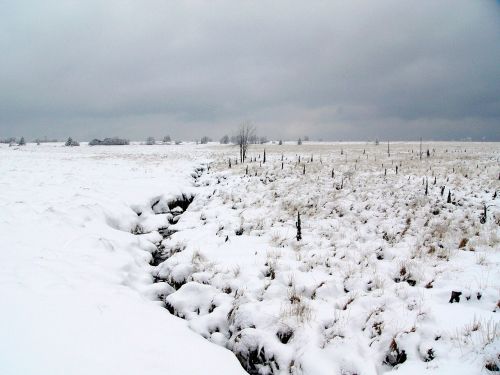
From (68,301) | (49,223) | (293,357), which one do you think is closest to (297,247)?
(293,357)

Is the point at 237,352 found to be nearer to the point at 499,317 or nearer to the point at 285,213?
the point at 499,317

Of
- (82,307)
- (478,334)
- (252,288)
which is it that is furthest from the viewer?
(252,288)

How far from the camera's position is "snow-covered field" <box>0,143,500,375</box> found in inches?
144

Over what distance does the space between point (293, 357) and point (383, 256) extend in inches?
149

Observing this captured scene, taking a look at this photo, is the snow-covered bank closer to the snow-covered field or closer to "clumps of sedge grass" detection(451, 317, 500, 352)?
the snow-covered field

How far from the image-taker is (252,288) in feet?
18.0

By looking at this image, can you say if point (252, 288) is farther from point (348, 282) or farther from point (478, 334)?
point (478, 334)

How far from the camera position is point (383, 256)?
22.2 ft

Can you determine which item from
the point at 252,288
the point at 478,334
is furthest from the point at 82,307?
the point at 478,334

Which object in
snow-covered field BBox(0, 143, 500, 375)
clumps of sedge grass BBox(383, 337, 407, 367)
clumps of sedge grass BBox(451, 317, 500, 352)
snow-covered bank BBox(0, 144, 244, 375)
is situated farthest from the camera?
clumps of sedge grass BBox(383, 337, 407, 367)

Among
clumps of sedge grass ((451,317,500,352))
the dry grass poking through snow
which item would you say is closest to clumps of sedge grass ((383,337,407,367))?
the dry grass poking through snow

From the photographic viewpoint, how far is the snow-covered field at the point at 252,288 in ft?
12.0

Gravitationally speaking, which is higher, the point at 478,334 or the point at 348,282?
the point at 478,334

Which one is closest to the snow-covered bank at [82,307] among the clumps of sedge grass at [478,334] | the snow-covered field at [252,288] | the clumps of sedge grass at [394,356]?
the snow-covered field at [252,288]
